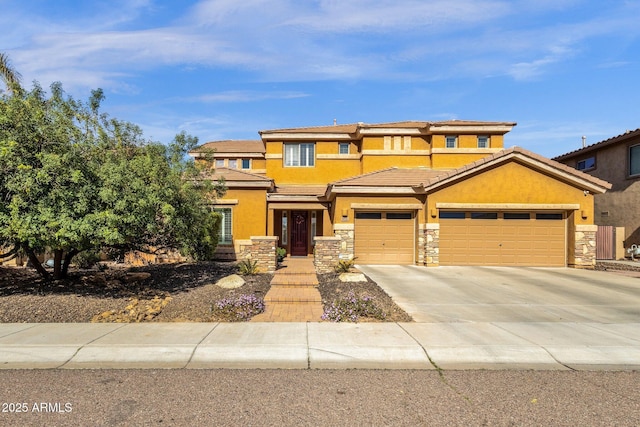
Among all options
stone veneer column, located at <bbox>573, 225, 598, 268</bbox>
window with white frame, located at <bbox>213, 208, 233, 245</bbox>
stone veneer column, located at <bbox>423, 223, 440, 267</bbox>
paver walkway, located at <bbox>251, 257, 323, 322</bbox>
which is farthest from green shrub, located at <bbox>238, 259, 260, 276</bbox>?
stone veneer column, located at <bbox>573, 225, 598, 268</bbox>

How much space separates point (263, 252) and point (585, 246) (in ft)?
43.0

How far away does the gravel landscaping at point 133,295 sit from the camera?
764cm

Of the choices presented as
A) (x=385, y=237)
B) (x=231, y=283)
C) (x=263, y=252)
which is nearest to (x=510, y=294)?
(x=385, y=237)

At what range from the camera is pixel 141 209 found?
26.9 feet

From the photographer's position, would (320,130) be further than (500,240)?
Yes

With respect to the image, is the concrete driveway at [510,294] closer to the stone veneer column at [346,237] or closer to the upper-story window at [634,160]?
the stone veneer column at [346,237]

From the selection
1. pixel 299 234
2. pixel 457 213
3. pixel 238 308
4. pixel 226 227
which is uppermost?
pixel 457 213

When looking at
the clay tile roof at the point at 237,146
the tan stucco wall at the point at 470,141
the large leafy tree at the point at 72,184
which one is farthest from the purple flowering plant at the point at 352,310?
the clay tile roof at the point at 237,146

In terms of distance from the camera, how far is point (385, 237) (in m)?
16.3

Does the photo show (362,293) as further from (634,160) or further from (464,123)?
(634,160)

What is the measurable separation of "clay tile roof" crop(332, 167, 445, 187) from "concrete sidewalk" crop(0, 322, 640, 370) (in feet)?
31.1

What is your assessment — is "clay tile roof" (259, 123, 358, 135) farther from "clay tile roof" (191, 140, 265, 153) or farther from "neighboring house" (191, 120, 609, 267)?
"neighboring house" (191, 120, 609, 267)

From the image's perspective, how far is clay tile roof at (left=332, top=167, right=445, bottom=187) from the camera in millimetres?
16078

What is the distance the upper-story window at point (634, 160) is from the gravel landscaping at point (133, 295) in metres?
15.4
